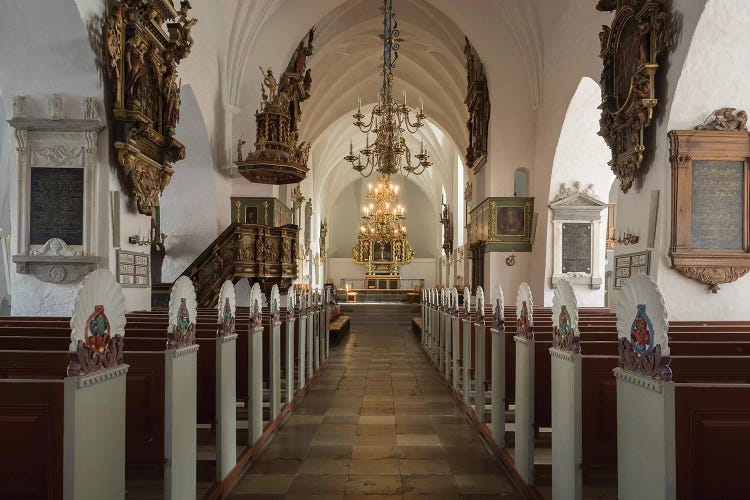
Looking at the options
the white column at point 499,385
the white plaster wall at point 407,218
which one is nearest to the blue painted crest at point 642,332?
the white column at point 499,385

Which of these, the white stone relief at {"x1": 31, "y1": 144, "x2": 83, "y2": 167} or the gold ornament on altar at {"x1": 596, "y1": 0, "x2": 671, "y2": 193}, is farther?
the white stone relief at {"x1": 31, "y1": 144, "x2": 83, "y2": 167}

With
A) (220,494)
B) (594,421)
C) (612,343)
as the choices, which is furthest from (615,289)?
(220,494)

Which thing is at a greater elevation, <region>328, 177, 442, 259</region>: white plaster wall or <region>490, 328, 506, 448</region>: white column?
<region>328, 177, 442, 259</region>: white plaster wall

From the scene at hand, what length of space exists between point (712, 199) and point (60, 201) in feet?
21.8

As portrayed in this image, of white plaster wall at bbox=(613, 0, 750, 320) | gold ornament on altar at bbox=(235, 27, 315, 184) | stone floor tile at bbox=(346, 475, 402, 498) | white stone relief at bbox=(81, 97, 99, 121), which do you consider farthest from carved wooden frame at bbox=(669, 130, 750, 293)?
gold ornament on altar at bbox=(235, 27, 315, 184)

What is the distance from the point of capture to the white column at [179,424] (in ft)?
9.36

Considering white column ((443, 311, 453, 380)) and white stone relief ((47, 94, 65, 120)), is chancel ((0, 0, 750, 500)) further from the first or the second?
white column ((443, 311, 453, 380))

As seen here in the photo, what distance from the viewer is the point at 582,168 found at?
39.2 ft

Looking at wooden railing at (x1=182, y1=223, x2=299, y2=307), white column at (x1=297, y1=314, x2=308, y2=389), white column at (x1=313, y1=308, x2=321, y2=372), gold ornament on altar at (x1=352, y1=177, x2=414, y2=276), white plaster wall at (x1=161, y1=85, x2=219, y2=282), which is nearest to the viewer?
white column at (x1=297, y1=314, x2=308, y2=389)

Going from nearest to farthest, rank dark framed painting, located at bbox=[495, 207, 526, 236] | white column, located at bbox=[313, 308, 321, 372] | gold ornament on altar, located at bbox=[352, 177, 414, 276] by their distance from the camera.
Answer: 1. white column, located at bbox=[313, 308, 321, 372]
2. dark framed painting, located at bbox=[495, 207, 526, 236]
3. gold ornament on altar, located at bbox=[352, 177, 414, 276]

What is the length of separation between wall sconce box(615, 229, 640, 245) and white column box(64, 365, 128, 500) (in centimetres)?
600

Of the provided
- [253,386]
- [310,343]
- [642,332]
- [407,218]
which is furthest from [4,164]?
[407,218]

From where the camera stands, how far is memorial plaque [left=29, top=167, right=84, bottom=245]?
6.55m

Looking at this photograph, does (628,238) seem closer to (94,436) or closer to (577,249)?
(577,249)
